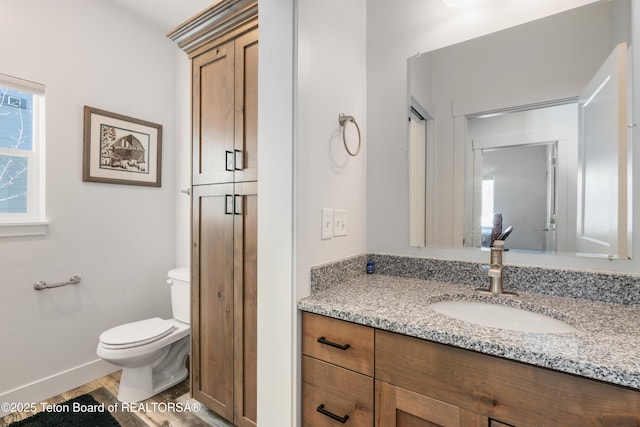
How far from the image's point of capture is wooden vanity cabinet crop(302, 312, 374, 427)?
0.92 m

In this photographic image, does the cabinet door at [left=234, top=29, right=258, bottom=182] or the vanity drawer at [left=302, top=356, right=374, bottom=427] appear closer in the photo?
the vanity drawer at [left=302, top=356, right=374, bottom=427]

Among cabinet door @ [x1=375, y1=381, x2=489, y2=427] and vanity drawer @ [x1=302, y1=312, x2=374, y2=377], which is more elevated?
vanity drawer @ [x1=302, y1=312, x2=374, y2=377]

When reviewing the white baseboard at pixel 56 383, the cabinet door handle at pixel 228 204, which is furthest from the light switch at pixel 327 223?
the white baseboard at pixel 56 383

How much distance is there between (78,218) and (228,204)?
4.28ft

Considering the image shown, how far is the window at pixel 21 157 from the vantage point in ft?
5.91

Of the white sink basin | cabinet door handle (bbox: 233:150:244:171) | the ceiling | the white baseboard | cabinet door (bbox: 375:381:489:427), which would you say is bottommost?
the white baseboard

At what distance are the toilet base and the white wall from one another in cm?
45

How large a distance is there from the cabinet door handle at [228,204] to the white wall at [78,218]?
125cm

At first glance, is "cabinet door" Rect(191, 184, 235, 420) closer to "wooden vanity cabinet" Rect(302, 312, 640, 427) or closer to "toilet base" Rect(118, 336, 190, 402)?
"toilet base" Rect(118, 336, 190, 402)

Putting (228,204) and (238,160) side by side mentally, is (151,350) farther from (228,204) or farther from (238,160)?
(238,160)

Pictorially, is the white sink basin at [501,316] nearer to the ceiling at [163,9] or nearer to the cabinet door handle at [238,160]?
the cabinet door handle at [238,160]

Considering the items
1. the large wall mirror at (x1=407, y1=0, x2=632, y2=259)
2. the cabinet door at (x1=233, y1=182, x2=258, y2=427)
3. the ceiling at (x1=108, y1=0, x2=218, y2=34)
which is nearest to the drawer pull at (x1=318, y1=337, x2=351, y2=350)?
the cabinet door at (x1=233, y1=182, x2=258, y2=427)

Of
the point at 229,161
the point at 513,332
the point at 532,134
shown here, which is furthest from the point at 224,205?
the point at 532,134

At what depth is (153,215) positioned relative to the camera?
2.45 meters
